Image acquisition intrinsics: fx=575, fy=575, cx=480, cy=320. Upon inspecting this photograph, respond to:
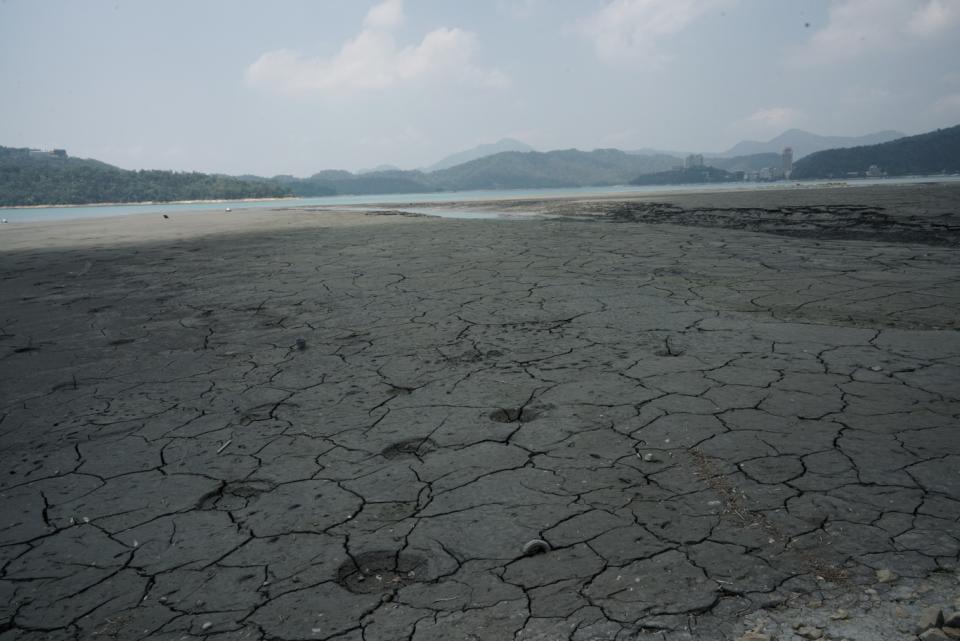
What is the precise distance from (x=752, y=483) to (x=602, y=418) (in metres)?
0.75

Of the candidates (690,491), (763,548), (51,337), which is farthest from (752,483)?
(51,337)

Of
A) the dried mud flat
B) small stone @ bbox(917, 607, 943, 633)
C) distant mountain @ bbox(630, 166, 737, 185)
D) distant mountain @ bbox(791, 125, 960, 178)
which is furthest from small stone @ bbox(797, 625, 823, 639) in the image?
distant mountain @ bbox(630, 166, 737, 185)

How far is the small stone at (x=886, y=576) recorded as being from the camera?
5.09 feet

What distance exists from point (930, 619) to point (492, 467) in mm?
1391

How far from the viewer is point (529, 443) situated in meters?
2.50

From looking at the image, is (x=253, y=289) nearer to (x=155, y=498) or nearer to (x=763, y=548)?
(x=155, y=498)

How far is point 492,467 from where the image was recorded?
7.56 ft

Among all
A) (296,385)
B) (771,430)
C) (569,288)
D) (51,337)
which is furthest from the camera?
(569,288)

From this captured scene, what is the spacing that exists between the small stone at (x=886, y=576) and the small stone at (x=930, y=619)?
0.54 ft

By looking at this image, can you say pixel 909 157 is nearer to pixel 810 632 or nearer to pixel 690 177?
pixel 690 177

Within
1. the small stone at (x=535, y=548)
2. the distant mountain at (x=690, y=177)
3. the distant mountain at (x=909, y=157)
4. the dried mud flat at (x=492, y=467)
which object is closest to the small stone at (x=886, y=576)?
the dried mud flat at (x=492, y=467)

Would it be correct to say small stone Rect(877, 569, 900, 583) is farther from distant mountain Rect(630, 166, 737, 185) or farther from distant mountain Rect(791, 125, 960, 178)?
distant mountain Rect(630, 166, 737, 185)

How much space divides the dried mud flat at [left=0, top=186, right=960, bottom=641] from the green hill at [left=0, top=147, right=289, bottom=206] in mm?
77007

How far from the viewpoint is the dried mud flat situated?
61.4 inches
